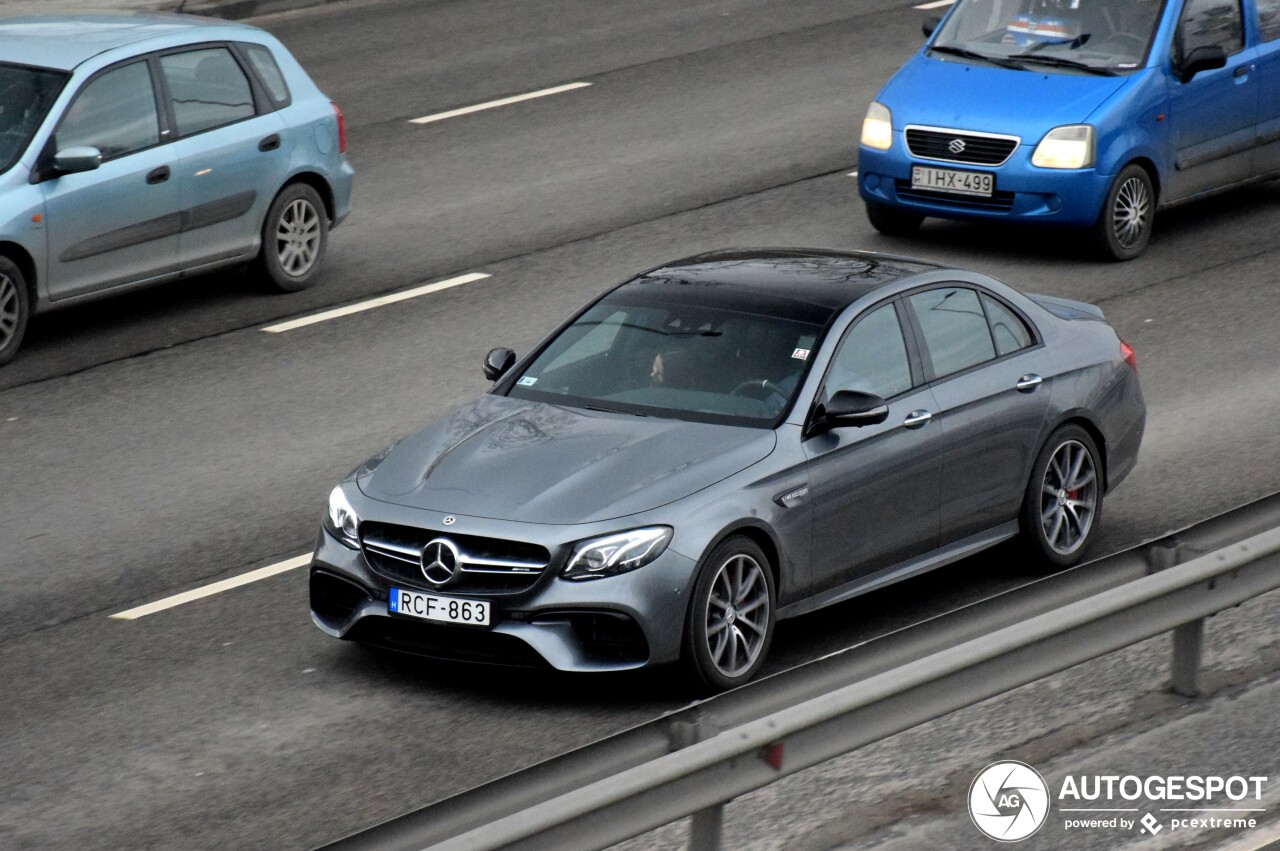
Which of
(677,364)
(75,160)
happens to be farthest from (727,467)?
(75,160)

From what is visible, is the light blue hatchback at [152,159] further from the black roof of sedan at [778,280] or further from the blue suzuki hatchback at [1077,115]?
the black roof of sedan at [778,280]

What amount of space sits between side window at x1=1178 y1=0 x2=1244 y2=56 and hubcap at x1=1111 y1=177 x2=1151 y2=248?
1.08 metres

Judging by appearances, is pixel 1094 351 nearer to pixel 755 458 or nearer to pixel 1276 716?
pixel 755 458

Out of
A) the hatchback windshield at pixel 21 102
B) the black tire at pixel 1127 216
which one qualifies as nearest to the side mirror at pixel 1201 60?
the black tire at pixel 1127 216

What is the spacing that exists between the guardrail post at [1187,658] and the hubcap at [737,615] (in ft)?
5.34

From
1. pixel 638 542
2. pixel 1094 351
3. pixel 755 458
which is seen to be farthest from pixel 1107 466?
pixel 638 542

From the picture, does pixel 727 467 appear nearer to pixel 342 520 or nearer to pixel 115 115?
pixel 342 520

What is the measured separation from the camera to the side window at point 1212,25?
52.0 feet

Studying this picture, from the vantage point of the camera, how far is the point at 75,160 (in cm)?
1290

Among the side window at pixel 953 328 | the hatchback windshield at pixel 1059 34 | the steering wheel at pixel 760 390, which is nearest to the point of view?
the steering wheel at pixel 760 390

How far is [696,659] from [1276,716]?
2094 mm

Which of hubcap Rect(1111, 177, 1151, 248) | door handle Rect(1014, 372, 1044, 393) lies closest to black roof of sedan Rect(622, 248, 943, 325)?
door handle Rect(1014, 372, 1044, 393)

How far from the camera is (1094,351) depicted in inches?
399

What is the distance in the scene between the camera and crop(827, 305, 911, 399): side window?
29.6 feet
